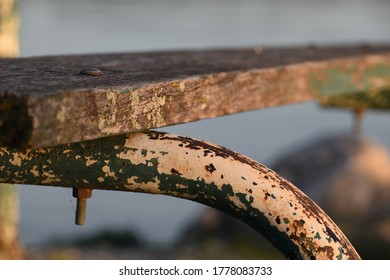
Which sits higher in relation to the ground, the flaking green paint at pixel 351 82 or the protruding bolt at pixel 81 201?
the flaking green paint at pixel 351 82

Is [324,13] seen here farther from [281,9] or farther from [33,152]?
[33,152]

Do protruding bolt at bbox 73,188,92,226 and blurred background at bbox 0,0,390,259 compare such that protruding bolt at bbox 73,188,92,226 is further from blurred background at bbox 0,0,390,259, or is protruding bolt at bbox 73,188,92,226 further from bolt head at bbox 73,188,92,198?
blurred background at bbox 0,0,390,259

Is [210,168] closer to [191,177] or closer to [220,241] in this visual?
[191,177]

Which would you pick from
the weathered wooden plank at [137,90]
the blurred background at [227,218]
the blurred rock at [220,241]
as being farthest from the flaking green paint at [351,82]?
the blurred rock at [220,241]

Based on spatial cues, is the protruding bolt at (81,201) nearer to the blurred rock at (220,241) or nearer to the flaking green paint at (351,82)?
the flaking green paint at (351,82)

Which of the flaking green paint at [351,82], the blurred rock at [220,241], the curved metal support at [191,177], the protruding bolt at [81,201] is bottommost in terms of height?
the blurred rock at [220,241]

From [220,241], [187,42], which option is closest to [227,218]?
[220,241]
